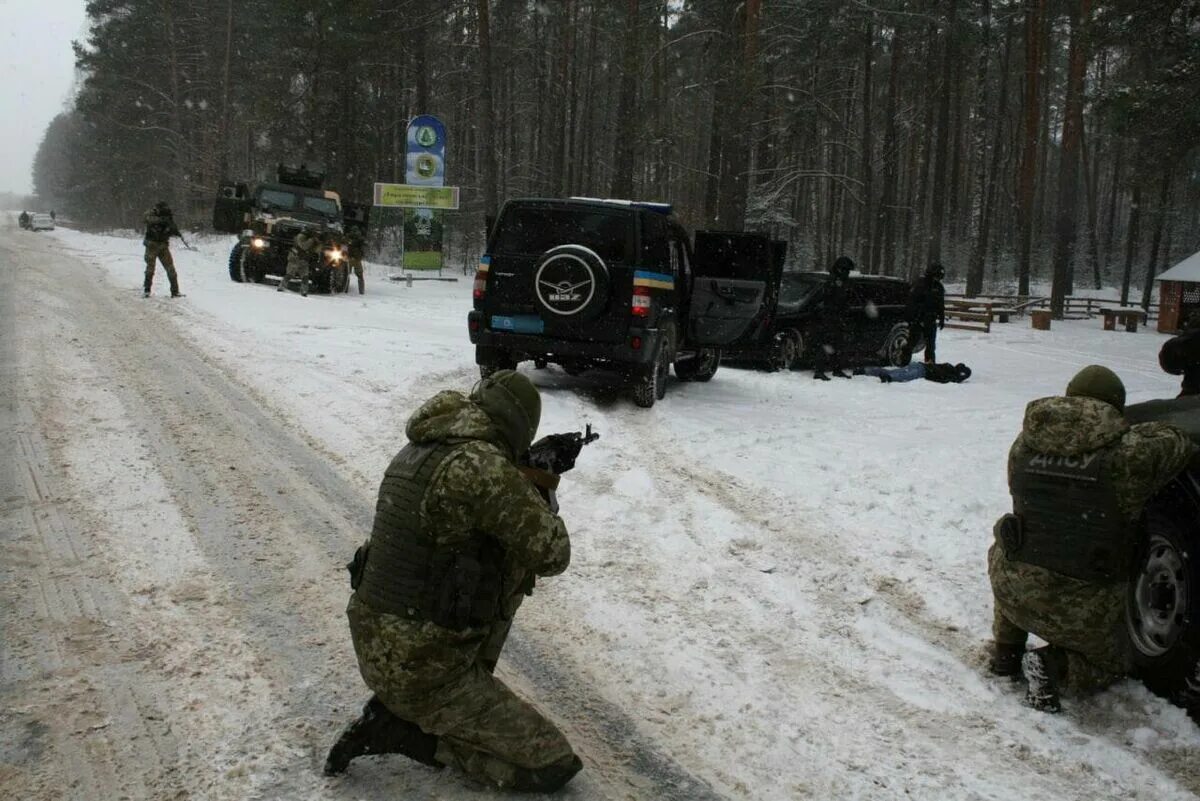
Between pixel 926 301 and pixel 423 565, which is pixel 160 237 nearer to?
pixel 926 301

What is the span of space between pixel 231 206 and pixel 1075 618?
64.4 ft

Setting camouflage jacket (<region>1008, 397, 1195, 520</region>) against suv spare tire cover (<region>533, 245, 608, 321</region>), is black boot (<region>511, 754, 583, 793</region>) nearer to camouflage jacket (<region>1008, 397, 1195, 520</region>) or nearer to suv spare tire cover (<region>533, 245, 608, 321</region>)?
camouflage jacket (<region>1008, 397, 1195, 520</region>)

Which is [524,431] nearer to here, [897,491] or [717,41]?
[897,491]

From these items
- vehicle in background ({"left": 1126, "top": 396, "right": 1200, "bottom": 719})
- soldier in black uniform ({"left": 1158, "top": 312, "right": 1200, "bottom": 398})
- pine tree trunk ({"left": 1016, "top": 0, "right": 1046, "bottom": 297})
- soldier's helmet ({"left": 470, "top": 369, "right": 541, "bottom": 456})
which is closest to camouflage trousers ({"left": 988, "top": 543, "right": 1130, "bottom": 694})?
vehicle in background ({"left": 1126, "top": 396, "right": 1200, "bottom": 719})

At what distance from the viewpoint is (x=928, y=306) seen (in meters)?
13.8

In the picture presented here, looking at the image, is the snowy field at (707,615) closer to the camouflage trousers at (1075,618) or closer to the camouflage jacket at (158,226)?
the camouflage trousers at (1075,618)

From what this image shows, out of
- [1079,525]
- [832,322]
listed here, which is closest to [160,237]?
[832,322]

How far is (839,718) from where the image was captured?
12.3ft

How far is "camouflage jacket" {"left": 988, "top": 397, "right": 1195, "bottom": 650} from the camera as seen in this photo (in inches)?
144

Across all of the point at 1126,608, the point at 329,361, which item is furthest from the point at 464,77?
the point at 1126,608

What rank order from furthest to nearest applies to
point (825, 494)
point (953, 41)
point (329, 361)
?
point (953, 41) < point (329, 361) < point (825, 494)

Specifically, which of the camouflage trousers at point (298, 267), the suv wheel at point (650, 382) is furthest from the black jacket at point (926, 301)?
the camouflage trousers at point (298, 267)

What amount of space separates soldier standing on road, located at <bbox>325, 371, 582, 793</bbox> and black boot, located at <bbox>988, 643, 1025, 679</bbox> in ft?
7.10

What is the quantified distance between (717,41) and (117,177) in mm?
45608
